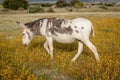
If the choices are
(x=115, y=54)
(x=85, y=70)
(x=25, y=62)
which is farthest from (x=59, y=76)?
(x=115, y=54)

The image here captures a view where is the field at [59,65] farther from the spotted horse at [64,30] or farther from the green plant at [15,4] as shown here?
the green plant at [15,4]

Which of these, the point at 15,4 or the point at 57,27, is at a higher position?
the point at 57,27

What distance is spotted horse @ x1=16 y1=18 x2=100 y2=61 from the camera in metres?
13.3

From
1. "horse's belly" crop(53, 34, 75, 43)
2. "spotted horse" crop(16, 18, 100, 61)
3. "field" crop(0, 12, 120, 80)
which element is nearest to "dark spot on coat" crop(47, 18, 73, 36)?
"spotted horse" crop(16, 18, 100, 61)

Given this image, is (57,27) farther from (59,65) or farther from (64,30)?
(59,65)

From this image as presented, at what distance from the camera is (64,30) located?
535 inches

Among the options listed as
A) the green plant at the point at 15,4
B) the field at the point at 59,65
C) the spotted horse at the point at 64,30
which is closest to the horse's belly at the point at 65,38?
the spotted horse at the point at 64,30

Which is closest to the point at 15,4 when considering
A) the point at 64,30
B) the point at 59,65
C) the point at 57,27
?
the point at 57,27

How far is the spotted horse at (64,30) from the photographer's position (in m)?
13.3

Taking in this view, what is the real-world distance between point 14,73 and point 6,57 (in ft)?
9.18

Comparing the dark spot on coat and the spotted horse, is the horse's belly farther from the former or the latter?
the dark spot on coat

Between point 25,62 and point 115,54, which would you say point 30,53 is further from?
point 115,54

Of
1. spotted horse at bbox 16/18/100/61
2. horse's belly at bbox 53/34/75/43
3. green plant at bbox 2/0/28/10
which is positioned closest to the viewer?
spotted horse at bbox 16/18/100/61

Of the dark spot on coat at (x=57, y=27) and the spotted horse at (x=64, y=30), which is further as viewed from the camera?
the dark spot on coat at (x=57, y=27)
